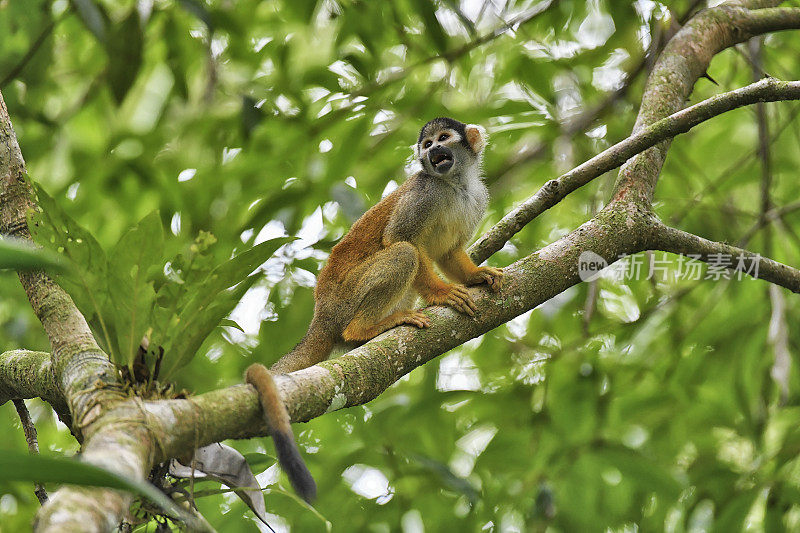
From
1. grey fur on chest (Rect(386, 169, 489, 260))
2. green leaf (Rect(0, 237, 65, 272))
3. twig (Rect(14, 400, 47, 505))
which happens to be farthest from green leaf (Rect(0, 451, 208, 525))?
grey fur on chest (Rect(386, 169, 489, 260))

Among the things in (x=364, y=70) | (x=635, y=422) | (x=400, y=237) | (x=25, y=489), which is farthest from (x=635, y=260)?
(x=25, y=489)

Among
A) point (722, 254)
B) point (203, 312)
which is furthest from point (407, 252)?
point (203, 312)

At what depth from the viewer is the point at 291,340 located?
163 inches

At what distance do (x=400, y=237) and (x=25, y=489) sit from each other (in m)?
2.73

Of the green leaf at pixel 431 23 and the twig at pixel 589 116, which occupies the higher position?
the green leaf at pixel 431 23

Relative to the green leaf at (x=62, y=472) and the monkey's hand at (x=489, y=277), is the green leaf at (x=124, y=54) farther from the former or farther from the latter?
the green leaf at (x=62, y=472)

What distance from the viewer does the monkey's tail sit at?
2094 millimetres

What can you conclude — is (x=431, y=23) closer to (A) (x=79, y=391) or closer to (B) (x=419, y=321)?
(B) (x=419, y=321)

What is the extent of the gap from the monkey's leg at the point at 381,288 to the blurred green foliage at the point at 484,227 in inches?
13.3

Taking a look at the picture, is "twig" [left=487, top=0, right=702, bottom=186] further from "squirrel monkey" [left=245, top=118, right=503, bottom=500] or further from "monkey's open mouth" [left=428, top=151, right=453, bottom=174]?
"monkey's open mouth" [left=428, top=151, right=453, bottom=174]

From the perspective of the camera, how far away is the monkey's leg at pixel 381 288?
411 centimetres

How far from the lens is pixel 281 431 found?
2.09 meters

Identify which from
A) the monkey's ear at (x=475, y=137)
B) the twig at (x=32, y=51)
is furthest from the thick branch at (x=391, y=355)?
the twig at (x=32, y=51)

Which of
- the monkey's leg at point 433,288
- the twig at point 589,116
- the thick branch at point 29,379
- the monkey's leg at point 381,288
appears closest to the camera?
the thick branch at point 29,379
